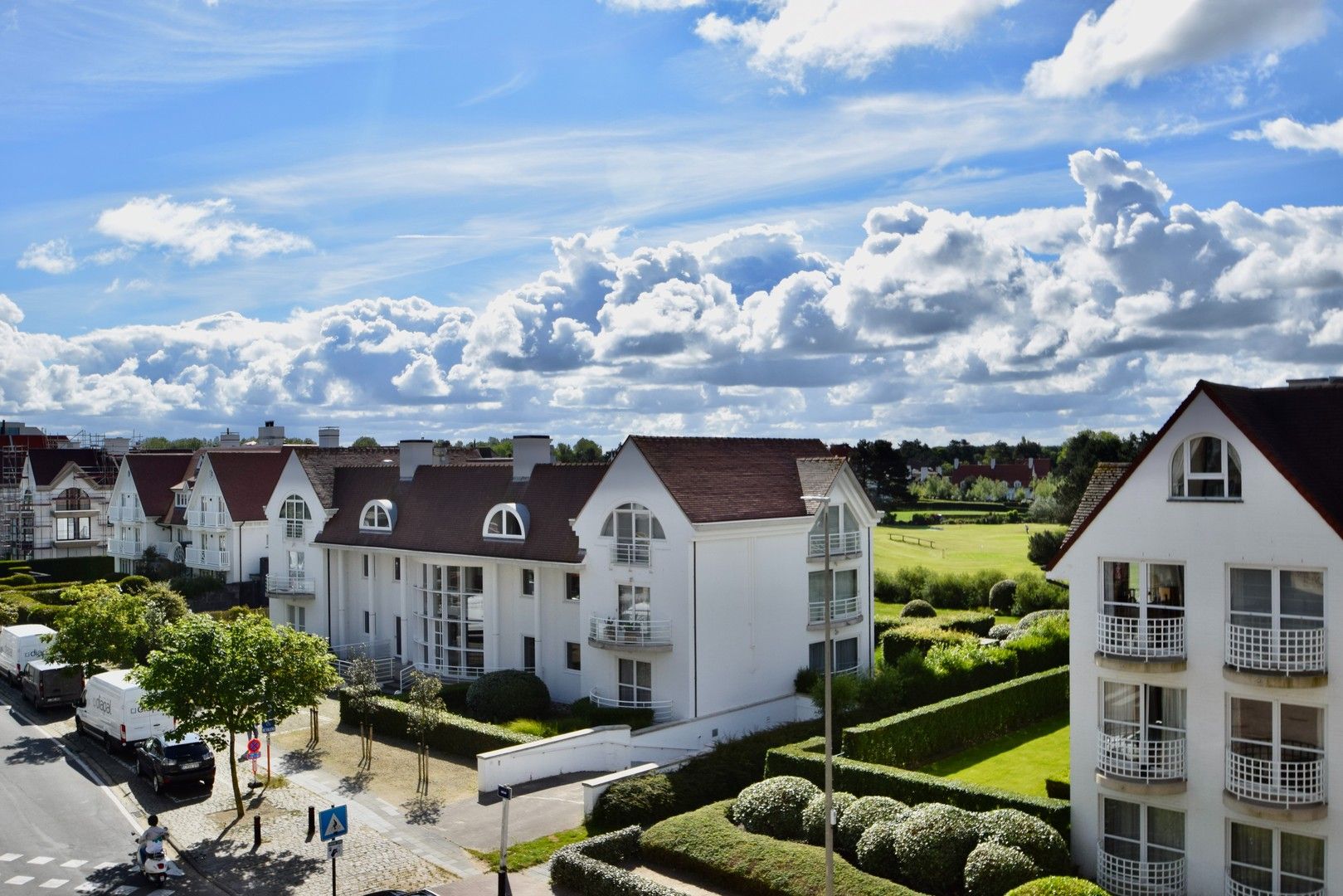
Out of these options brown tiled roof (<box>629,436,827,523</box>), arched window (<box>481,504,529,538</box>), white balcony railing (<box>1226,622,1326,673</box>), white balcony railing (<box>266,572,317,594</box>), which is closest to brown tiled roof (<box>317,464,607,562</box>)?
arched window (<box>481,504,529,538</box>)

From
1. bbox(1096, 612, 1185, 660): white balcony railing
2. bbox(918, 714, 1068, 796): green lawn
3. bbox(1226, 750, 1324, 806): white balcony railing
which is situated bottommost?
bbox(918, 714, 1068, 796): green lawn

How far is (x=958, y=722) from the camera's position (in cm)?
3356

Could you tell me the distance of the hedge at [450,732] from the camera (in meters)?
32.7

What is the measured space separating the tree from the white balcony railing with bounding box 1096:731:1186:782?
68.3 feet

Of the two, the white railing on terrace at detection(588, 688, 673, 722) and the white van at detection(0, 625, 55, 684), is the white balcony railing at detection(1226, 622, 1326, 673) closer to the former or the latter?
the white railing on terrace at detection(588, 688, 673, 722)

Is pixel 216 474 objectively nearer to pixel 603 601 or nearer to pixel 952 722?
pixel 603 601

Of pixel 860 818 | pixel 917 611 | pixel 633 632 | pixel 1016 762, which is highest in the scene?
pixel 633 632

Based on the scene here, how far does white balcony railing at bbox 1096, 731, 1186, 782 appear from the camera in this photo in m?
21.5

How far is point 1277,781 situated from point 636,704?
21159 millimetres

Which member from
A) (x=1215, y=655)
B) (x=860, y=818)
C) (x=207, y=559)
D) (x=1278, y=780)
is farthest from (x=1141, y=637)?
(x=207, y=559)

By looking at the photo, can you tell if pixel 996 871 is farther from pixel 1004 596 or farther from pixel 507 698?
pixel 1004 596

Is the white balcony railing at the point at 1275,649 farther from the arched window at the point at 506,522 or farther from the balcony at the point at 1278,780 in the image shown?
the arched window at the point at 506,522

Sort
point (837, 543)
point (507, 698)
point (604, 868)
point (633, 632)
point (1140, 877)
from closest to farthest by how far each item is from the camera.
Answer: point (1140, 877) < point (604, 868) < point (633, 632) < point (507, 698) < point (837, 543)

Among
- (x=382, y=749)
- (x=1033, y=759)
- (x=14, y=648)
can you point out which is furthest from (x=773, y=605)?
(x=14, y=648)
